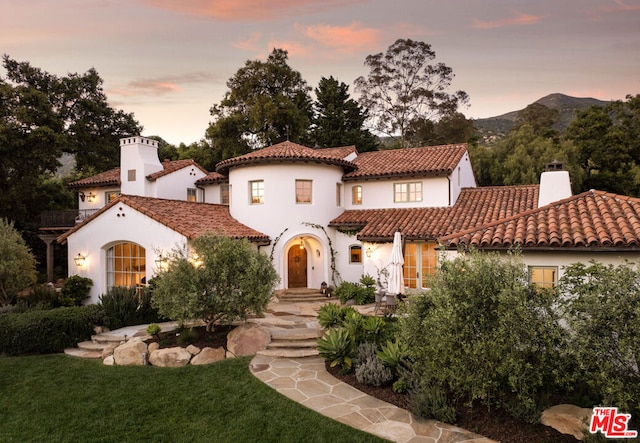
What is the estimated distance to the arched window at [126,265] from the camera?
16.1 metres

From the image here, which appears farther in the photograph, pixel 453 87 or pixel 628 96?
pixel 453 87

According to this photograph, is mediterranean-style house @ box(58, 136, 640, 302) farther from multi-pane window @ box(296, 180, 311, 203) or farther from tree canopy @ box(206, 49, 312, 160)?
tree canopy @ box(206, 49, 312, 160)

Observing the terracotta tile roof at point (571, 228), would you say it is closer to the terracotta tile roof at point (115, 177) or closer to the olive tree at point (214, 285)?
the olive tree at point (214, 285)

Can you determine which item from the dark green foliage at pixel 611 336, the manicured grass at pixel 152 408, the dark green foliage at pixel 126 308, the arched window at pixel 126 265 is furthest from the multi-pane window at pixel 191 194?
the dark green foliage at pixel 611 336

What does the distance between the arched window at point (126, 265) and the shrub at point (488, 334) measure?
1321 cm

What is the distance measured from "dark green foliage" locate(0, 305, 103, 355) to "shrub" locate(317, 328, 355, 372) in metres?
8.50

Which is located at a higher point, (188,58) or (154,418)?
(188,58)

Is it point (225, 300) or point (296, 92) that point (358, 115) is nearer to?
point (296, 92)

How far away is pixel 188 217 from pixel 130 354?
7.50 metres

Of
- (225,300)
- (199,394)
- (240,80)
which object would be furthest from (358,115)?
Result: (199,394)

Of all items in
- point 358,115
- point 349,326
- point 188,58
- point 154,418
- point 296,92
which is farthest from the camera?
point 358,115

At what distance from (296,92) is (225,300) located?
29.7 metres

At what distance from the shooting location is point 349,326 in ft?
33.0

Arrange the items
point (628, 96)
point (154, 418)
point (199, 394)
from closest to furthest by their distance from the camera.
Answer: point (154, 418) < point (199, 394) < point (628, 96)
